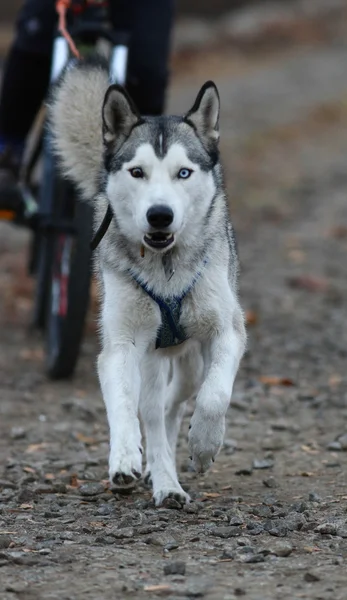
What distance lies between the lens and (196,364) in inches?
169

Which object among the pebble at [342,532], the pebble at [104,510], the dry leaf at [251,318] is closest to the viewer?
the pebble at [342,532]

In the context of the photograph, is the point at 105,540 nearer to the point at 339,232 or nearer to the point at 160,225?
the point at 160,225

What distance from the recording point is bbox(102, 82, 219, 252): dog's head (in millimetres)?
3715

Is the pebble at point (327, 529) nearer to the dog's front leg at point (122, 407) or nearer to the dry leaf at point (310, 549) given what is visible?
the dry leaf at point (310, 549)

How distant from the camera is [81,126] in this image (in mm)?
4617

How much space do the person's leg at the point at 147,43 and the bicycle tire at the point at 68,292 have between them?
0.62 metres

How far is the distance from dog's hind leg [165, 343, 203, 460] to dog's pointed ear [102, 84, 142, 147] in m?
0.82

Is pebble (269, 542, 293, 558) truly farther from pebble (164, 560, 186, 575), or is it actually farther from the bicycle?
the bicycle

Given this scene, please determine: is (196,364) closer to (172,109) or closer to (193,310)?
(193,310)

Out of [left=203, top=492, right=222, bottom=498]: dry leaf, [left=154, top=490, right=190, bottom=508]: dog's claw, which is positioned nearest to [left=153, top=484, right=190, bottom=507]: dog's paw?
[left=154, top=490, right=190, bottom=508]: dog's claw

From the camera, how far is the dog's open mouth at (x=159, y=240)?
12.4ft

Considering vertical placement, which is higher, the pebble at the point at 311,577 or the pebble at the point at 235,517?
the pebble at the point at 311,577

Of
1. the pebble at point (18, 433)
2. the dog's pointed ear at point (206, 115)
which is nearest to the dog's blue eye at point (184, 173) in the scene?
the dog's pointed ear at point (206, 115)

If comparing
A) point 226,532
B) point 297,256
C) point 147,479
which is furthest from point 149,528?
point 297,256
